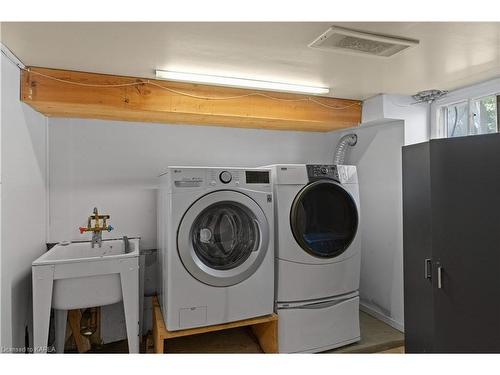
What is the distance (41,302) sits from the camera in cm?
195

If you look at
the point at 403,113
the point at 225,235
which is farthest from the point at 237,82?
the point at 403,113

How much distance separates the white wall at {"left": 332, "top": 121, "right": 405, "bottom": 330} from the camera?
301cm

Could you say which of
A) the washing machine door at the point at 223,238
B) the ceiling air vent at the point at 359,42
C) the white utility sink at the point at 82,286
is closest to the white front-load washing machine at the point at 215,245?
the washing machine door at the point at 223,238

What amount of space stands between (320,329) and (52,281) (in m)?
1.93

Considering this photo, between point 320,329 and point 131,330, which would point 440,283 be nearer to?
point 320,329

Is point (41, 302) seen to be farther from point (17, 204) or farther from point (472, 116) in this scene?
point (472, 116)

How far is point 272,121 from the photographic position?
2828 mm

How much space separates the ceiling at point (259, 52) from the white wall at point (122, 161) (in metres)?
0.74

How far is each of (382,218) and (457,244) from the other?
1.17m

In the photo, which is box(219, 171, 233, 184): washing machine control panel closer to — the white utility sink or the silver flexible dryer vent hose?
the white utility sink

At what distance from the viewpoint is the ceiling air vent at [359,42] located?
1621 mm

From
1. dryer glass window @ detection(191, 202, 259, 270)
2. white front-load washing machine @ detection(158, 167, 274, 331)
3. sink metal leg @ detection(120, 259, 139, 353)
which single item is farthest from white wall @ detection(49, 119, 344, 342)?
dryer glass window @ detection(191, 202, 259, 270)

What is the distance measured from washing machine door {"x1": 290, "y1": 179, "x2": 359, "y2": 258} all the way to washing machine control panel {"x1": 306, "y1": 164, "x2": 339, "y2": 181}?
4cm

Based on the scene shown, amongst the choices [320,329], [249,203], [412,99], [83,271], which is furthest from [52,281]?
[412,99]
